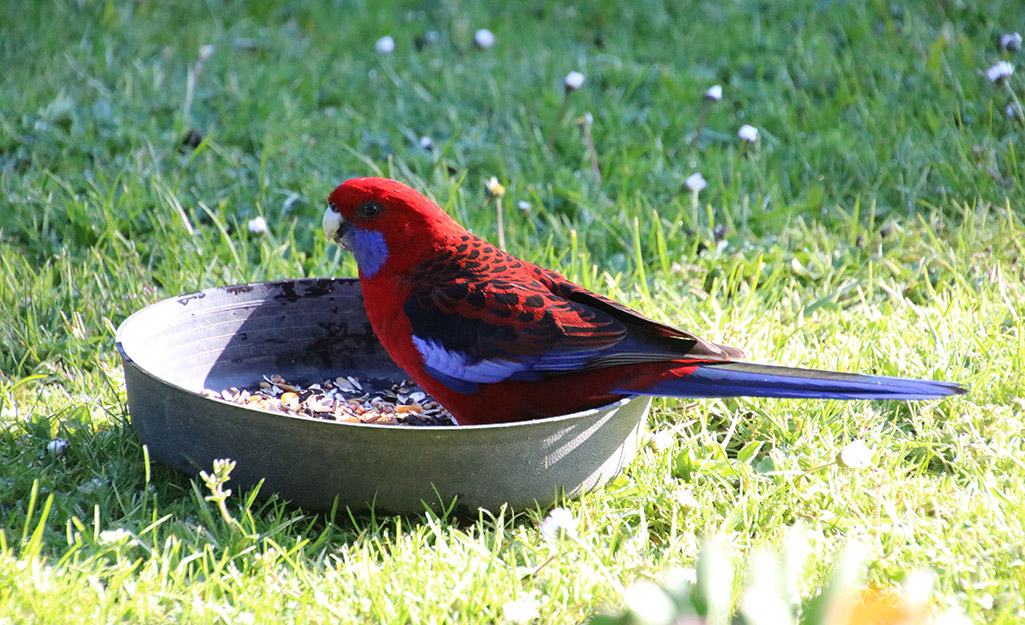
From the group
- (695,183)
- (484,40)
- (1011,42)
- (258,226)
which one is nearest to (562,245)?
(695,183)

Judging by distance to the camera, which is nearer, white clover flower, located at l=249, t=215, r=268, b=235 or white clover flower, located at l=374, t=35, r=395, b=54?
white clover flower, located at l=249, t=215, r=268, b=235

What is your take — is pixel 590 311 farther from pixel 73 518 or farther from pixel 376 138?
pixel 376 138

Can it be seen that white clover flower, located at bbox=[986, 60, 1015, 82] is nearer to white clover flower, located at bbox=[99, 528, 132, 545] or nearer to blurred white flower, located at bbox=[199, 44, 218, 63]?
blurred white flower, located at bbox=[199, 44, 218, 63]

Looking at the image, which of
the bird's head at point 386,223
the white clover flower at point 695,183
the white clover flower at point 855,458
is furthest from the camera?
the white clover flower at point 695,183

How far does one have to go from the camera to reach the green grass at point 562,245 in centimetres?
211

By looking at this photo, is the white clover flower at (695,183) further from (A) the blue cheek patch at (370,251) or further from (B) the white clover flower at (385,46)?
(B) the white clover flower at (385,46)

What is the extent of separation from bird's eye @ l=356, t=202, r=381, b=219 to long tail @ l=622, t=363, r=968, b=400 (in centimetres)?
77

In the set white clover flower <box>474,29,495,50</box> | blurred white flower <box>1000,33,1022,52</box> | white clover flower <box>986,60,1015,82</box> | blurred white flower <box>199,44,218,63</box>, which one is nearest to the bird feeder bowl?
blurred white flower <box>199,44,218,63</box>

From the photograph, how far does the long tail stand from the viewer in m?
2.18

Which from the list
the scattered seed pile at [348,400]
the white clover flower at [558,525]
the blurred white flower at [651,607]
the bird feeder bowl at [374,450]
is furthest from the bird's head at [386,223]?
the blurred white flower at [651,607]

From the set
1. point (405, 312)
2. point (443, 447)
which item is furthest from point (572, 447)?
point (405, 312)

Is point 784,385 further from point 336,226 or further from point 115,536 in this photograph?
point 115,536

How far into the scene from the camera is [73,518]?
212 centimetres

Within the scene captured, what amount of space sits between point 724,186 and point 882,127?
863mm
